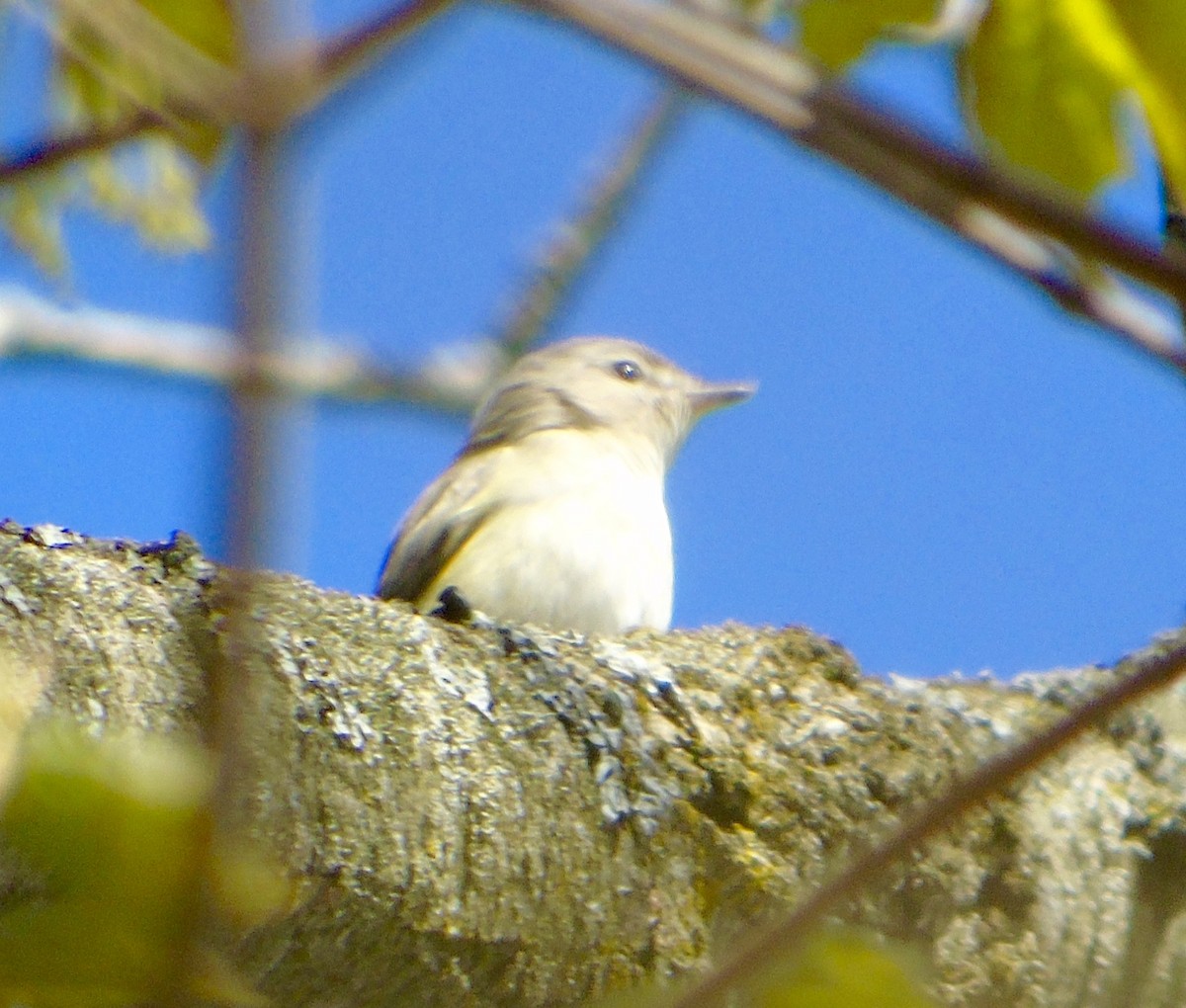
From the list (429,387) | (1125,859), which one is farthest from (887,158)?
(429,387)

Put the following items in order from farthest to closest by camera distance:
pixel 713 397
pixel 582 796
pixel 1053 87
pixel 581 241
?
pixel 713 397 → pixel 581 241 → pixel 582 796 → pixel 1053 87

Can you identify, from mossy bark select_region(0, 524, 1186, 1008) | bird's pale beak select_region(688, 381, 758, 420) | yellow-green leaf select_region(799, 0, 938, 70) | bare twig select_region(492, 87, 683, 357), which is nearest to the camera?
yellow-green leaf select_region(799, 0, 938, 70)

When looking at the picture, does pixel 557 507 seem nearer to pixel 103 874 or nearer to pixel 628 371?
pixel 628 371

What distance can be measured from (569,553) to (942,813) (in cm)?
475

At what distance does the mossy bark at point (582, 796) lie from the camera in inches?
100

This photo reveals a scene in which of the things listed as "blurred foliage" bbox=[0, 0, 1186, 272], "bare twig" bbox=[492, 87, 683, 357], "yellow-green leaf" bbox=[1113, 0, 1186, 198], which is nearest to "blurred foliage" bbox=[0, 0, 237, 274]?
"blurred foliage" bbox=[0, 0, 1186, 272]

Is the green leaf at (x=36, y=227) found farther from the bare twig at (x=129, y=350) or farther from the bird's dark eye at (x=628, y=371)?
the bird's dark eye at (x=628, y=371)

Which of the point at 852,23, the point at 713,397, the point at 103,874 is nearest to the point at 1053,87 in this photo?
the point at 852,23

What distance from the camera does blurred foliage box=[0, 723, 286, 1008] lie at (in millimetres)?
823

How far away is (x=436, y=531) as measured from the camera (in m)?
5.85

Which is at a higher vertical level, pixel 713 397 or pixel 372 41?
pixel 713 397

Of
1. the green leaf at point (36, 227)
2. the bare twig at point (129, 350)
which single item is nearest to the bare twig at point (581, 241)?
the bare twig at point (129, 350)

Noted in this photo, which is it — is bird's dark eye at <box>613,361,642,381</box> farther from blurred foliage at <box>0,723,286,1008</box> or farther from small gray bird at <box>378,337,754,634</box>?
blurred foliage at <box>0,723,286,1008</box>

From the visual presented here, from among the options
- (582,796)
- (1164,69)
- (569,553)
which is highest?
(569,553)
